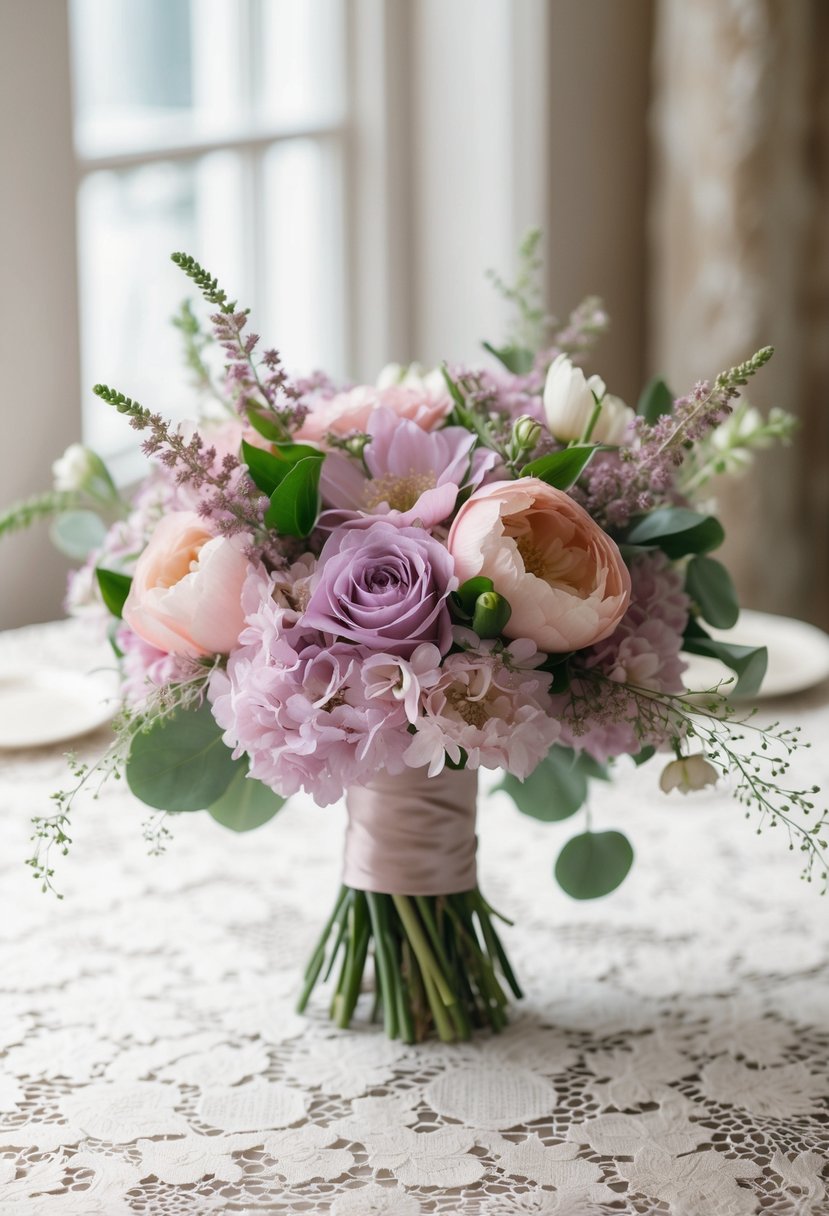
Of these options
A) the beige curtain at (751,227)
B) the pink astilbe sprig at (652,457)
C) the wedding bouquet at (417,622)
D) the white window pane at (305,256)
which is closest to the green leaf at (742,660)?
the wedding bouquet at (417,622)

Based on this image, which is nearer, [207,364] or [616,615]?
[616,615]

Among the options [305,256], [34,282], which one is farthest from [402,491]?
[305,256]

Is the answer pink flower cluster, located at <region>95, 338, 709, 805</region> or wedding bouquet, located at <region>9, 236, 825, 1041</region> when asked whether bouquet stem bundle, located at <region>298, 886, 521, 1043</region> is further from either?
pink flower cluster, located at <region>95, 338, 709, 805</region>

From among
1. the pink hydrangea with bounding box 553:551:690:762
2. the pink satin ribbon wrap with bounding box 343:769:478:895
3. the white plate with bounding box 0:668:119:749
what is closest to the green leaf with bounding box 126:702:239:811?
the pink satin ribbon wrap with bounding box 343:769:478:895

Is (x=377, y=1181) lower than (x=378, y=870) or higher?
lower

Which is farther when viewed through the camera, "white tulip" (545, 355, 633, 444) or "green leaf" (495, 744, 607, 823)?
"green leaf" (495, 744, 607, 823)

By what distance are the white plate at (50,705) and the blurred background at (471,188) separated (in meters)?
0.82

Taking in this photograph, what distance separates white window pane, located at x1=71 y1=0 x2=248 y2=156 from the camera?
219 centimetres

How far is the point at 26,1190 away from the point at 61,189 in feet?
4.77

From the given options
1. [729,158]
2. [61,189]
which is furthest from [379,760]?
[729,158]

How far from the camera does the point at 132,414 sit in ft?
2.48

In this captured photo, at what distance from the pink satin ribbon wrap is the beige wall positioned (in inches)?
44.9

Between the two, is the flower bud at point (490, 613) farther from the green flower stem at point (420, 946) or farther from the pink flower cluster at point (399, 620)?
the green flower stem at point (420, 946)

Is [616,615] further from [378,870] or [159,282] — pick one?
[159,282]
